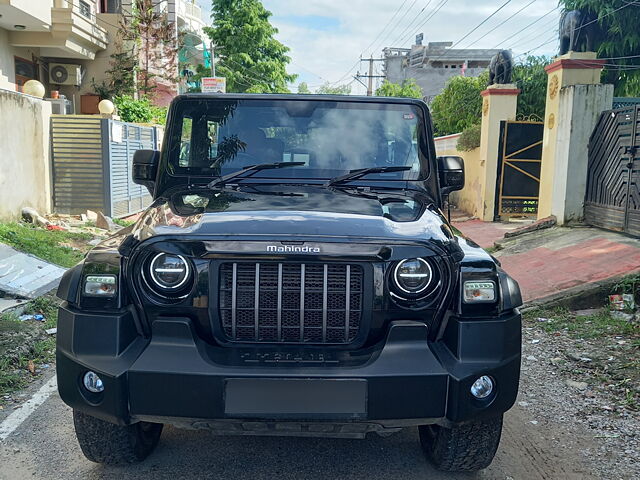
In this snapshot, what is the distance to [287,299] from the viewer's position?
264cm

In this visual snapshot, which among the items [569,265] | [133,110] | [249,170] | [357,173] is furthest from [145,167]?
[133,110]

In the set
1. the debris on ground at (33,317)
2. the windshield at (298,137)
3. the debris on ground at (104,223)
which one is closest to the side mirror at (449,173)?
the windshield at (298,137)

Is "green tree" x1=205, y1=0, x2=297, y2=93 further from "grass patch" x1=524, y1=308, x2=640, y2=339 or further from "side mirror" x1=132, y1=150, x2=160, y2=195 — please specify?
"side mirror" x1=132, y1=150, x2=160, y2=195

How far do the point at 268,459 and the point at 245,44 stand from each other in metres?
33.4

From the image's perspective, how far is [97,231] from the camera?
11.2 meters

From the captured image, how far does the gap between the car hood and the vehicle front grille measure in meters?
0.14

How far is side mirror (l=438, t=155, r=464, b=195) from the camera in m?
3.96

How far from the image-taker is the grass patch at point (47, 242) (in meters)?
8.17

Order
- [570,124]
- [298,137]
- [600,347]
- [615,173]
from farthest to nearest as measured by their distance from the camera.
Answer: [570,124] → [615,173] → [600,347] → [298,137]

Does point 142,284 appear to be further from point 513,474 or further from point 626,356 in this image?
point 626,356

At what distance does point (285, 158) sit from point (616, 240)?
19.6 ft

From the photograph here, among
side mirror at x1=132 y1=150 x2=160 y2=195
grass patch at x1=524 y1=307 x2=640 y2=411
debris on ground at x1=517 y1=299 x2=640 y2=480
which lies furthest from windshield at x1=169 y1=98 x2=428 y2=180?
grass patch at x1=524 y1=307 x2=640 y2=411

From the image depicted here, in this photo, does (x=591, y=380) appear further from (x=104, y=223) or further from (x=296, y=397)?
(x=104, y=223)

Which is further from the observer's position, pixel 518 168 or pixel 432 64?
pixel 432 64
